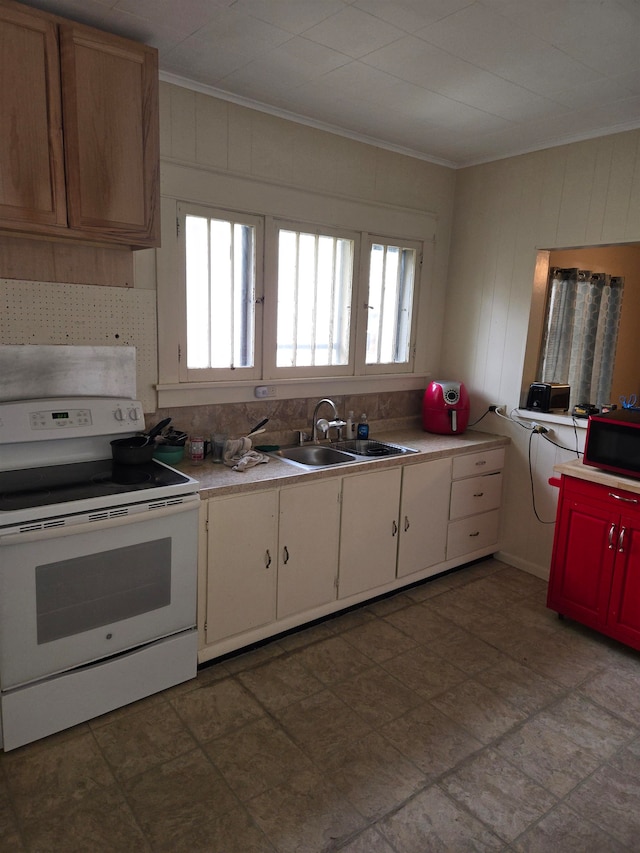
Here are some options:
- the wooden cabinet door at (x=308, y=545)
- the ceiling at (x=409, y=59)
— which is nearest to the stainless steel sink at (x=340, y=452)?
the wooden cabinet door at (x=308, y=545)

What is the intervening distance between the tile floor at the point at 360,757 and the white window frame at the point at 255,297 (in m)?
1.37

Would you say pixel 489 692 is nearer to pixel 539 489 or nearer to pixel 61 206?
pixel 539 489

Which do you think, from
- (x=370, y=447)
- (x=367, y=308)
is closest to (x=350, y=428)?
(x=370, y=447)

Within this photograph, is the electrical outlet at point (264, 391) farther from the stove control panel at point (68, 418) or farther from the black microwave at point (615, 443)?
the black microwave at point (615, 443)

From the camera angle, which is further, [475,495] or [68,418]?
[475,495]

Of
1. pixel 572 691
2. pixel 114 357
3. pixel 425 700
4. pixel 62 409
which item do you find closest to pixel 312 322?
pixel 114 357

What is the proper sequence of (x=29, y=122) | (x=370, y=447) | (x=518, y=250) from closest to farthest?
(x=29, y=122) < (x=370, y=447) < (x=518, y=250)

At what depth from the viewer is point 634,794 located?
195 cm

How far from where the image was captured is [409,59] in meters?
2.31

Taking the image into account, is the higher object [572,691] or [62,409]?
[62,409]

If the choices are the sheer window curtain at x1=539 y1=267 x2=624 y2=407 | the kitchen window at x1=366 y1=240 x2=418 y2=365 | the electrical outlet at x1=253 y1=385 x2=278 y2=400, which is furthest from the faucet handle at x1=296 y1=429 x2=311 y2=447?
the sheer window curtain at x1=539 y1=267 x2=624 y2=407

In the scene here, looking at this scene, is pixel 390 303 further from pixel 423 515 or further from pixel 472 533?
pixel 472 533

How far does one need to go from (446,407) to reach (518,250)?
3.47ft

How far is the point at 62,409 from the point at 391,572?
1.91m
